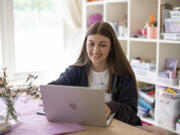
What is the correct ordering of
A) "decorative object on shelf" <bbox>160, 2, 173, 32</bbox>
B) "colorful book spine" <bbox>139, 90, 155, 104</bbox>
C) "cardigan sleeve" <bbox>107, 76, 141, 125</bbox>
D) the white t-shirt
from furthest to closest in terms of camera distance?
1. "colorful book spine" <bbox>139, 90, 155, 104</bbox>
2. "decorative object on shelf" <bbox>160, 2, 173, 32</bbox>
3. the white t-shirt
4. "cardigan sleeve" <bbox>107, 76, 141, 125</bbox>

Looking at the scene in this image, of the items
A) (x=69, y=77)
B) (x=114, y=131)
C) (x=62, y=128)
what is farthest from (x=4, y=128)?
(x=69, y=77)

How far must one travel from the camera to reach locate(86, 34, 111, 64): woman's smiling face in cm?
165

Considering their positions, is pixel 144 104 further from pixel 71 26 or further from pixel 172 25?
pixel 71 26

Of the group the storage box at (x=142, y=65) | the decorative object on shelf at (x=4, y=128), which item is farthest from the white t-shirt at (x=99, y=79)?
the storage box at (x=142, y=65)

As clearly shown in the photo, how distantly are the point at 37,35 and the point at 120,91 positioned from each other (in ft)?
5.98

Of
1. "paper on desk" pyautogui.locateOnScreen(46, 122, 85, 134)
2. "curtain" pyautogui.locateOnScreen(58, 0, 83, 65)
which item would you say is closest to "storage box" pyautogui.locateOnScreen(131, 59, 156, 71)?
"curtain" pyautogui.locateOnScreen(58, 0, 83, 65)

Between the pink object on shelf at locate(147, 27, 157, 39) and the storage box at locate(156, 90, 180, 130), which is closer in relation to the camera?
the storage box at locate(156, 90, 180, 130)

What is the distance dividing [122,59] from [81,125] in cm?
61

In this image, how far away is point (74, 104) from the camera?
1273 millimetres

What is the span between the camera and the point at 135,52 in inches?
107

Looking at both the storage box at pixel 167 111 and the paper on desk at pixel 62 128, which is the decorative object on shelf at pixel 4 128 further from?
the storage box at pixel 167 111

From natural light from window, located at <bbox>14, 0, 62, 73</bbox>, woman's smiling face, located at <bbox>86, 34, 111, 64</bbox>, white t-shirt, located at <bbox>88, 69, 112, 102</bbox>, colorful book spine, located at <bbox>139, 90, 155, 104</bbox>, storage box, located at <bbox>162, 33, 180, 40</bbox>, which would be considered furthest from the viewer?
natural light from window, located at <bbox>14, 0, 62, 73</bbox>

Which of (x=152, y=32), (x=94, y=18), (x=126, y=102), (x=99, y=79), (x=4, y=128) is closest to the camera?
(x=4, y=128)

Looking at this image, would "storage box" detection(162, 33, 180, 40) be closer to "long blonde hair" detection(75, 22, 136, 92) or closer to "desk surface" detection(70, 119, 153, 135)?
"long blonde hair" detection(75, 22, 136, 92)
